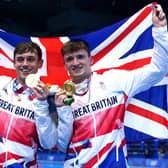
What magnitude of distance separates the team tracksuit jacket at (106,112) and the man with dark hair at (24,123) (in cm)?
12

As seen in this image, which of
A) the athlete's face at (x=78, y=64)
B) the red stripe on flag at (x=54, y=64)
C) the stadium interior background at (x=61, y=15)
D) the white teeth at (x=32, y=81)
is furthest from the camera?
the stadium interior background at (x=61, y=15)

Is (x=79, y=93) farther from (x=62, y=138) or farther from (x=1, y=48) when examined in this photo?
(x=1, y=48)

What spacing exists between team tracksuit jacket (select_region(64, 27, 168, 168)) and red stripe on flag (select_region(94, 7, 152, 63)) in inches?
29.5

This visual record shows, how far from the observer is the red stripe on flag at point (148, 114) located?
2.85 meters

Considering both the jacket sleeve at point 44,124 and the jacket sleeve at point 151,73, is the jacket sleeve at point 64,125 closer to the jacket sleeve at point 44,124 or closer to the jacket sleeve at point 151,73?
the jacket sleeve at point 44,124

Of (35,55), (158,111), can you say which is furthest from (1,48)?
(158,111)

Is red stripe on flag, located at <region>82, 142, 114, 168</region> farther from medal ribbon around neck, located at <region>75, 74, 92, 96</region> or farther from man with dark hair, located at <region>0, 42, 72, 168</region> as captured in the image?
medal ribbon around neck, located at <region>75, 74, 92, 96</region>

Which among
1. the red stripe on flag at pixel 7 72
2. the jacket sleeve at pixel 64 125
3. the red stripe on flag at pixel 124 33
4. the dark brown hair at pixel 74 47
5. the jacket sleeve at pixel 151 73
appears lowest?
the jacket sleeve at pixel 64 125

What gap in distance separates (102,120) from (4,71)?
1.14m

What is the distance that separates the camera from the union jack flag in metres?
2.87

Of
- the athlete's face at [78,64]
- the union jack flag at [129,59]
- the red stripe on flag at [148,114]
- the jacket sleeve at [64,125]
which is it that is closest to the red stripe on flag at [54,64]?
the union jack flag at [129,59]

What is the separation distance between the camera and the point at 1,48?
3066mm

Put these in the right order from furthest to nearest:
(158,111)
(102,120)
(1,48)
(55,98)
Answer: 1. (1,48)
2. (158,111)
3. (102,120)
4. (55,98)

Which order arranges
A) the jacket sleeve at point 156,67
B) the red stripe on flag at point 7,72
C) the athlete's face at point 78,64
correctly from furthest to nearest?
the red stripe on flag at point 7,72
the athlete's face at point 78,64
the jacket sleeve at point 156,67
